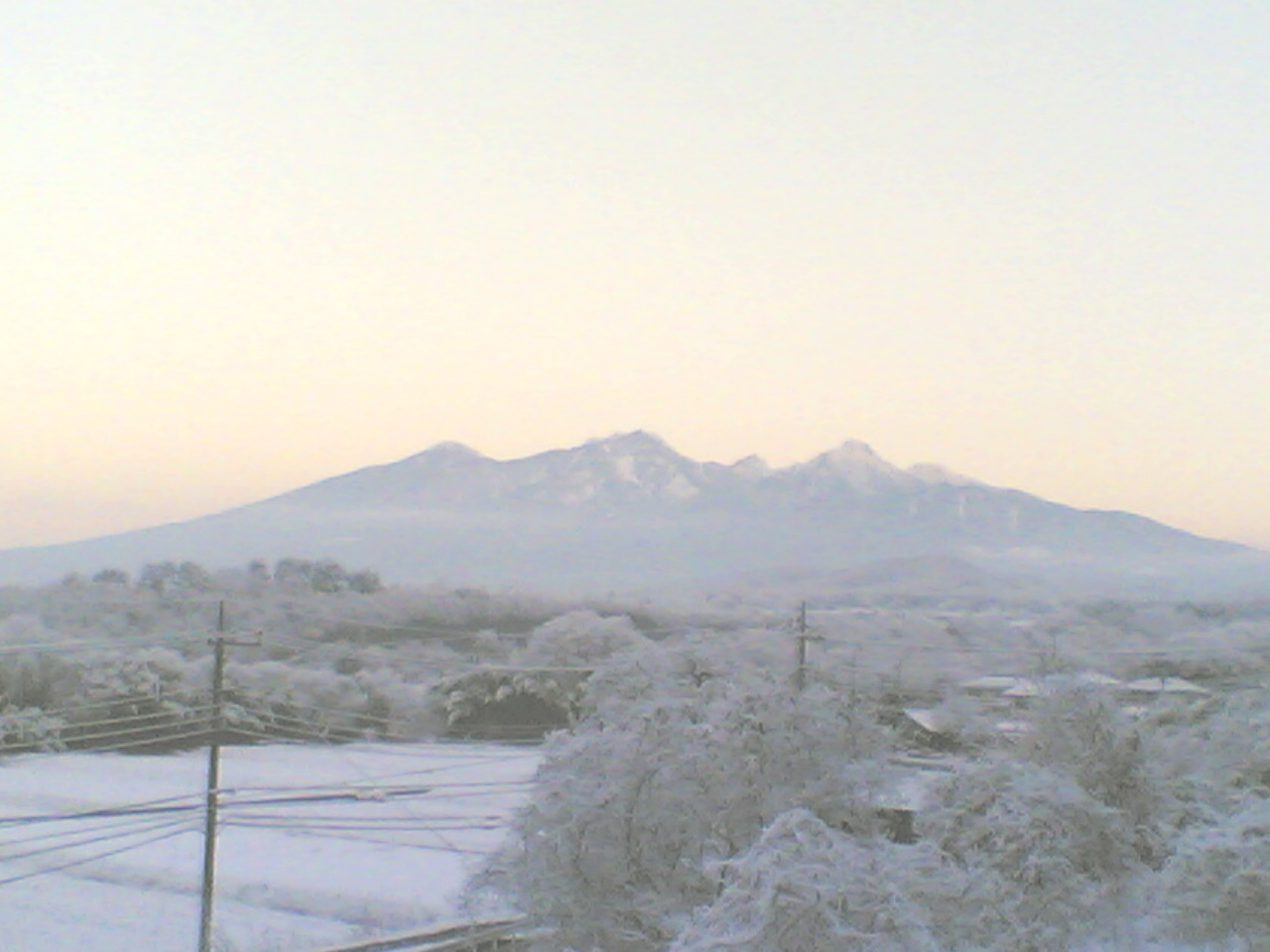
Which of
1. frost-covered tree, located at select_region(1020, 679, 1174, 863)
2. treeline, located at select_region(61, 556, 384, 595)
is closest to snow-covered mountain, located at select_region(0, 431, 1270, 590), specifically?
treeline, located at select_region(61, 556, 384, 595)

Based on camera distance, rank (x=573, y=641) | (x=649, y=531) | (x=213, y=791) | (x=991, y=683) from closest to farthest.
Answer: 1. (x=213, y=791)
2. (x=991, y=683)
3. (x=573, y=641)
4. (x=649, y=531)

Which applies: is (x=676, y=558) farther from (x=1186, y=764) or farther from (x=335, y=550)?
(x=1186, y=764)

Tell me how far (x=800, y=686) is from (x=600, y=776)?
4.63 meters

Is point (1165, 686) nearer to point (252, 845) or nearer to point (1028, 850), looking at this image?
point (1028, 850)

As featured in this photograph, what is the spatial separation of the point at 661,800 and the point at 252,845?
15.4 m

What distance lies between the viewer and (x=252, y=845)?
84.1 feet

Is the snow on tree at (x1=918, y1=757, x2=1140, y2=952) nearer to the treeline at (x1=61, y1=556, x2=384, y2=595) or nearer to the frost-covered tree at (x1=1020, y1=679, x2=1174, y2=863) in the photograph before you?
the frost-covered tree at (x1=1020, y1=679, x2=1174, y2=863)

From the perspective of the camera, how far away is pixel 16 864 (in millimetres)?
22984

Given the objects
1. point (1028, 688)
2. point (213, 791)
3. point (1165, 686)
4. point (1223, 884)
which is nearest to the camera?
point (1223, 884)


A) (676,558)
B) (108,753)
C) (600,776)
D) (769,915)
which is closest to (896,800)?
(600,776)

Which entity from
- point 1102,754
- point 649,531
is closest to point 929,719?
point 1102,754

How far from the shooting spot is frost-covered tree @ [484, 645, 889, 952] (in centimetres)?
1259

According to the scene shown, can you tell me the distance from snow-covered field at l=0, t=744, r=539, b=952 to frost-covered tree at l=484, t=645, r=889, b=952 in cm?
394

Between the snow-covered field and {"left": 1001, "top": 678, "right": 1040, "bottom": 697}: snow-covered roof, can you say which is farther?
{"left": 1001, "top": 678, "right": 1040, "bottom": 697}: snow-covered roof
